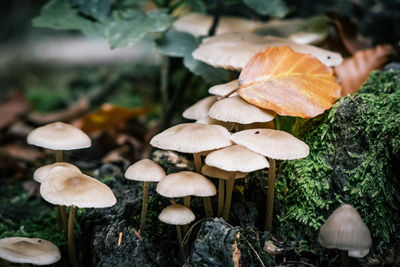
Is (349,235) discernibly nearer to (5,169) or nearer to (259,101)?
(259,101)

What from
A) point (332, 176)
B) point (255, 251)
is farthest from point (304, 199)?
point (255, 251)

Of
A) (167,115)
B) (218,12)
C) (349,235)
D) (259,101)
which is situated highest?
(218,12)

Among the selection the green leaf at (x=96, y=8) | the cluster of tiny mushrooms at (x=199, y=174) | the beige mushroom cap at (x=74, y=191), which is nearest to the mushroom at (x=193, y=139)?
the cluster of tiny mushrooms at (x=199, y=174)

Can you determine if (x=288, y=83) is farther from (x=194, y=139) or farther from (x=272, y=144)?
(x=194, y=139)

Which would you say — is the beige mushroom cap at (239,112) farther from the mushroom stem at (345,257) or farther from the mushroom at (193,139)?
the mushroom stem at (345,257)

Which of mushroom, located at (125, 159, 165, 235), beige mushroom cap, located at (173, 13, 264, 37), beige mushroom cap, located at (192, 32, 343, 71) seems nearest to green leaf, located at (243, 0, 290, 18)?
beige mushroom cap, located at (173, 13, 264, 37)

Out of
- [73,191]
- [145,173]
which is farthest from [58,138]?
[145,173]
